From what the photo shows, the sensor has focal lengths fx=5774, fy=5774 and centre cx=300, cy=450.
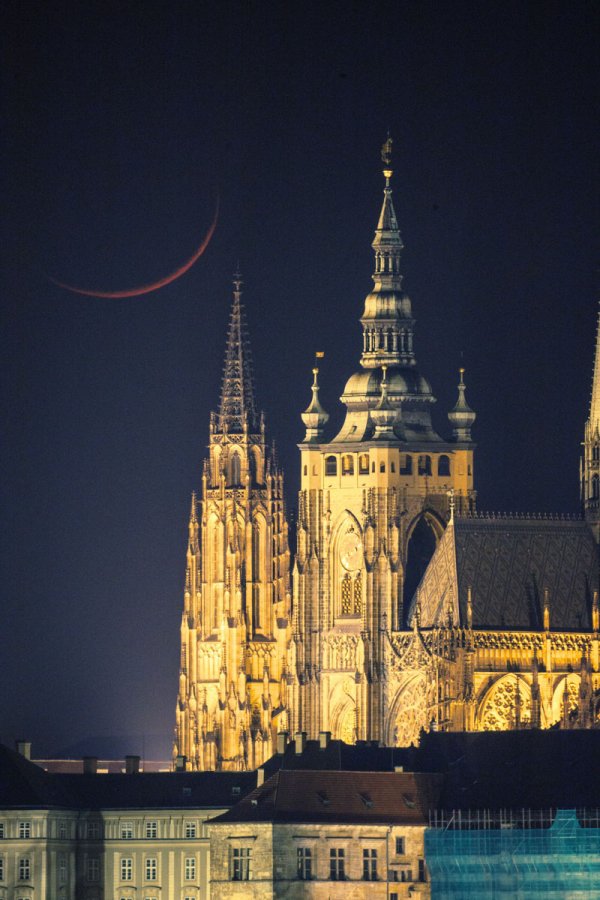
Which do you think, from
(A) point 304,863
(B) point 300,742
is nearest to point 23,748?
(B) point 300,742

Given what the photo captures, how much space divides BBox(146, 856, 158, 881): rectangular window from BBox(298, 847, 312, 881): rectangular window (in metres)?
7.83

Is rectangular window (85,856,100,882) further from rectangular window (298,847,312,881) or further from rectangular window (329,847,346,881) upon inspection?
rectangular window (329,847,346,881)

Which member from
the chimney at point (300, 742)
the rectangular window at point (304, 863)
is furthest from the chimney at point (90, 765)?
the rectangular window at point (304, 863)

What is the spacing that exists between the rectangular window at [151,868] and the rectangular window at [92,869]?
1620mm

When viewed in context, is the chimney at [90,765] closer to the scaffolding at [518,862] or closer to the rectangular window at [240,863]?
the rectangular window at [240,863]

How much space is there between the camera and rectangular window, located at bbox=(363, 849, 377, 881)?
180875mm

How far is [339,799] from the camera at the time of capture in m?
182

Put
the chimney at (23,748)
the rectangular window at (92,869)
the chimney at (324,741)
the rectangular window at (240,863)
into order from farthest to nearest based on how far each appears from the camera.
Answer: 1. the chimney at (23,748)
2. the chimney at (324,741)
3. the rectangular window at (92,869)
4. the rectangular window at (240,863)

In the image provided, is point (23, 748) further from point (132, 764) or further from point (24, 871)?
point (24, 871)

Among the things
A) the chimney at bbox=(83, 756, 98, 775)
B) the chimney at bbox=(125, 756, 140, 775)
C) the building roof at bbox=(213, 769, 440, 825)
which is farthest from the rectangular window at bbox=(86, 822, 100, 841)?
the building roof at bbox=(213, 769, 440, 825)

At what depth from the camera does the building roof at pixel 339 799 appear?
7141 inches

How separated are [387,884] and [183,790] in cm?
1180

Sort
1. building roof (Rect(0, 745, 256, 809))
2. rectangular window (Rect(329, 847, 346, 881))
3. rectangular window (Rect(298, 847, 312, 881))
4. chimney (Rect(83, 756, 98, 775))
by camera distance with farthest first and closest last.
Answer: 1. chimney (Rect(83, 756, 98, 775))
2. building roof (Rect(0, 745, 256, 809))
3. rectangular window (Rect(329, 847, 346, 881))
4. rectangular window (Rect(298, 847, 312, 881))

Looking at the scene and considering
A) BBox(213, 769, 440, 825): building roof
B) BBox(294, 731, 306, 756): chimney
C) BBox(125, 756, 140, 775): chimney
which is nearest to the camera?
BBox(213, 769, 440, 825): building roof
